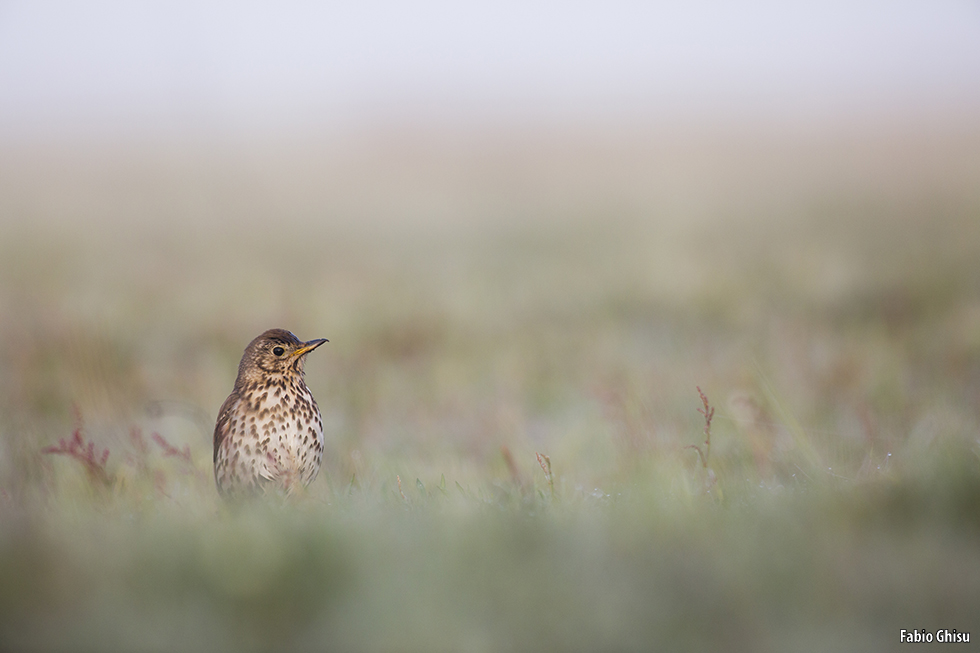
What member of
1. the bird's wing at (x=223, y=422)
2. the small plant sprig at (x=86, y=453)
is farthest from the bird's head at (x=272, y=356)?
the small plant sprig at (x=86, y=453)

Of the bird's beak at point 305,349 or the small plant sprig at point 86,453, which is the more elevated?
the bird's beak at point 305,349

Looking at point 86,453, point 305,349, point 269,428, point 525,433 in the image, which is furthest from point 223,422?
point 525,433

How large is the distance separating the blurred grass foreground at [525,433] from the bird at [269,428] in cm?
23

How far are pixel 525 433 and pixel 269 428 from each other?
2178 millimetres

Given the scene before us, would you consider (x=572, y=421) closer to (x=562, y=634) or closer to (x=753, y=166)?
(x=562, y=634)

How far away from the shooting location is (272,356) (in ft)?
14.1

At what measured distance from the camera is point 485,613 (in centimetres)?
239

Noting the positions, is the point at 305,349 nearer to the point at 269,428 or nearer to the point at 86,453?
the point at 269,428

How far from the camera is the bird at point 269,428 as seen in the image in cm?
395

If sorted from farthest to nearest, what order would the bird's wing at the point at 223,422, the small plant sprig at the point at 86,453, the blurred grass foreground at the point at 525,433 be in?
the bird's wing at the point at 223,422 < the small plant sprig at the point at 86,453 < the blurred grass foreground at the point at 525,433

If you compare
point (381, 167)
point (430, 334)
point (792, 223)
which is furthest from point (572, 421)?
point (381, 167)

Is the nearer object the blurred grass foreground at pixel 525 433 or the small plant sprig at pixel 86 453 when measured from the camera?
the blurred grass foreground at pixel 525 433

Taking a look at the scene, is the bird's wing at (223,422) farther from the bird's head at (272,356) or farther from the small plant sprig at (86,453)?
the small plant sprig at (86,453)

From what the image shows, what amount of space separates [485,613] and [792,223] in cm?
1175
